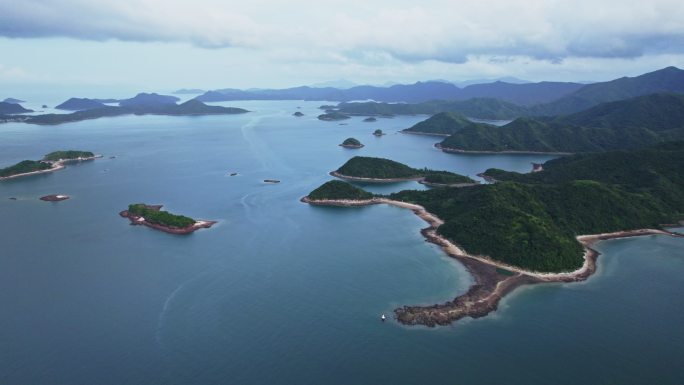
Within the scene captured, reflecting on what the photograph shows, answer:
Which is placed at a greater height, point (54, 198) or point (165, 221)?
point (54, 198)

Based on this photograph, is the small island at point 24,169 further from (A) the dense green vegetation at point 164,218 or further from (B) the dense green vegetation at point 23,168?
(A) the dense green vegetation at point 164,218

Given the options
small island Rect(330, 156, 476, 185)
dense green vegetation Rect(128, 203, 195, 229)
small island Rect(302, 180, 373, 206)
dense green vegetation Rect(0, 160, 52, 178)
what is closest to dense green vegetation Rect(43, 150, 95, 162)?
dense green vegetation Rect(0, 160, 52, 178)

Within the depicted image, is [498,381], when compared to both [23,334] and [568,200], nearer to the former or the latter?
Answer: [23,334]

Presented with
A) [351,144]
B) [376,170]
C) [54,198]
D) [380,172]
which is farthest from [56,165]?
[351,144]

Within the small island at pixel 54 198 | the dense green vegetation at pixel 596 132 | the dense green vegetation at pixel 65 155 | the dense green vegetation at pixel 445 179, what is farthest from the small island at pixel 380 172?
the dense green vegetation at pixel 65 155

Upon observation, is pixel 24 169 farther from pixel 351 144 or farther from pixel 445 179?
pixel 445 179

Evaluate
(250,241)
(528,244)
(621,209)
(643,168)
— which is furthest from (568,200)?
(250,241)

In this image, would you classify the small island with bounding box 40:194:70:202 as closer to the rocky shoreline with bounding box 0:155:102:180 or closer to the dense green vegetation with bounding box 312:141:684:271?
the rocky shoreline with bounding box 0:155:102:180
